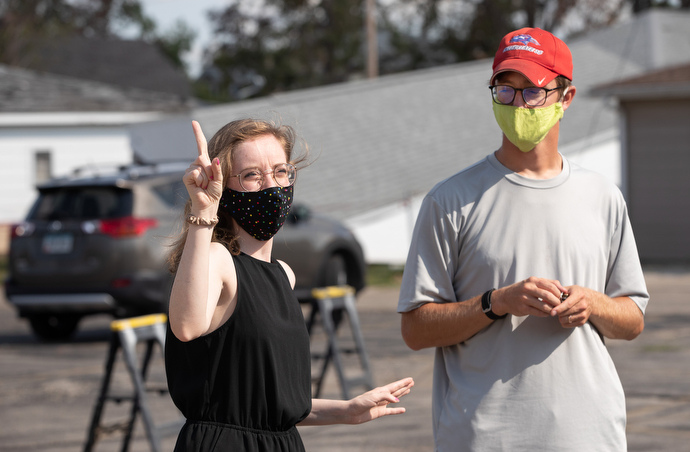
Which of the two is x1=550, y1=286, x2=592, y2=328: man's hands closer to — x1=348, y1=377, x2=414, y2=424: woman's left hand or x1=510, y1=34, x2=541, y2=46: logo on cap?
x1=348, y1=377, x2=414, y2=424: woman's left hand

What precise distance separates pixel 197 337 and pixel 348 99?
22.9 metres

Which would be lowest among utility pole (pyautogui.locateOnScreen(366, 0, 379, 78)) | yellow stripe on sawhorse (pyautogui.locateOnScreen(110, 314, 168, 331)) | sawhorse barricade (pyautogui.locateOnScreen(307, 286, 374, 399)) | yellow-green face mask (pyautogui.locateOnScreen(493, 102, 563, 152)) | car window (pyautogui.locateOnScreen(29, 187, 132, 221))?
sawhorse barricade (pyautogui.locateOnScreen(307, 286, 374, 399))

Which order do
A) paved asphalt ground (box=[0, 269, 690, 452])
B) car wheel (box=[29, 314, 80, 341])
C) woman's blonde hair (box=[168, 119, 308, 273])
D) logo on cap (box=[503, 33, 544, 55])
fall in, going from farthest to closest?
car wheel (box=[29, 314, 80, 341]), paved asphalt ground (box=[0, 269, 690, 452]), logo on cap (box=[503, 33, 544, 55]), woman's blonde hair (box=[168, 119, 308, 273])

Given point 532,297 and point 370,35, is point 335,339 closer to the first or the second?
point 532,297

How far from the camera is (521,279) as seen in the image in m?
2.87

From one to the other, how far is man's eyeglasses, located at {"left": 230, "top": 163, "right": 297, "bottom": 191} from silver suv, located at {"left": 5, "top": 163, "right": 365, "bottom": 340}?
7.53 metres

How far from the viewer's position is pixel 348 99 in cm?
2497

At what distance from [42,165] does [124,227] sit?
16114 mm

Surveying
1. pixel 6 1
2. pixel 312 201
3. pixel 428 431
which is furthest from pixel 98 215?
pixel 6 1

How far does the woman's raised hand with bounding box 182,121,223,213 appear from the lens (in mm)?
2244

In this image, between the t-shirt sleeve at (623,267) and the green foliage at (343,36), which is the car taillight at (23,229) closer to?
the t-shirt sleeve at (623,267)

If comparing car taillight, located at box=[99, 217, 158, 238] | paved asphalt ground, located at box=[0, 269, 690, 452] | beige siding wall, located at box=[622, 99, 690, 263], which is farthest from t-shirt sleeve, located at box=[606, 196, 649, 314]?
beige siding wall, located at box=[622, 99, 690, 263]

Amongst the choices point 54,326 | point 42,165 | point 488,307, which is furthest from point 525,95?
point 42,165

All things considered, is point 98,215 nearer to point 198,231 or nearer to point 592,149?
point 198,231
